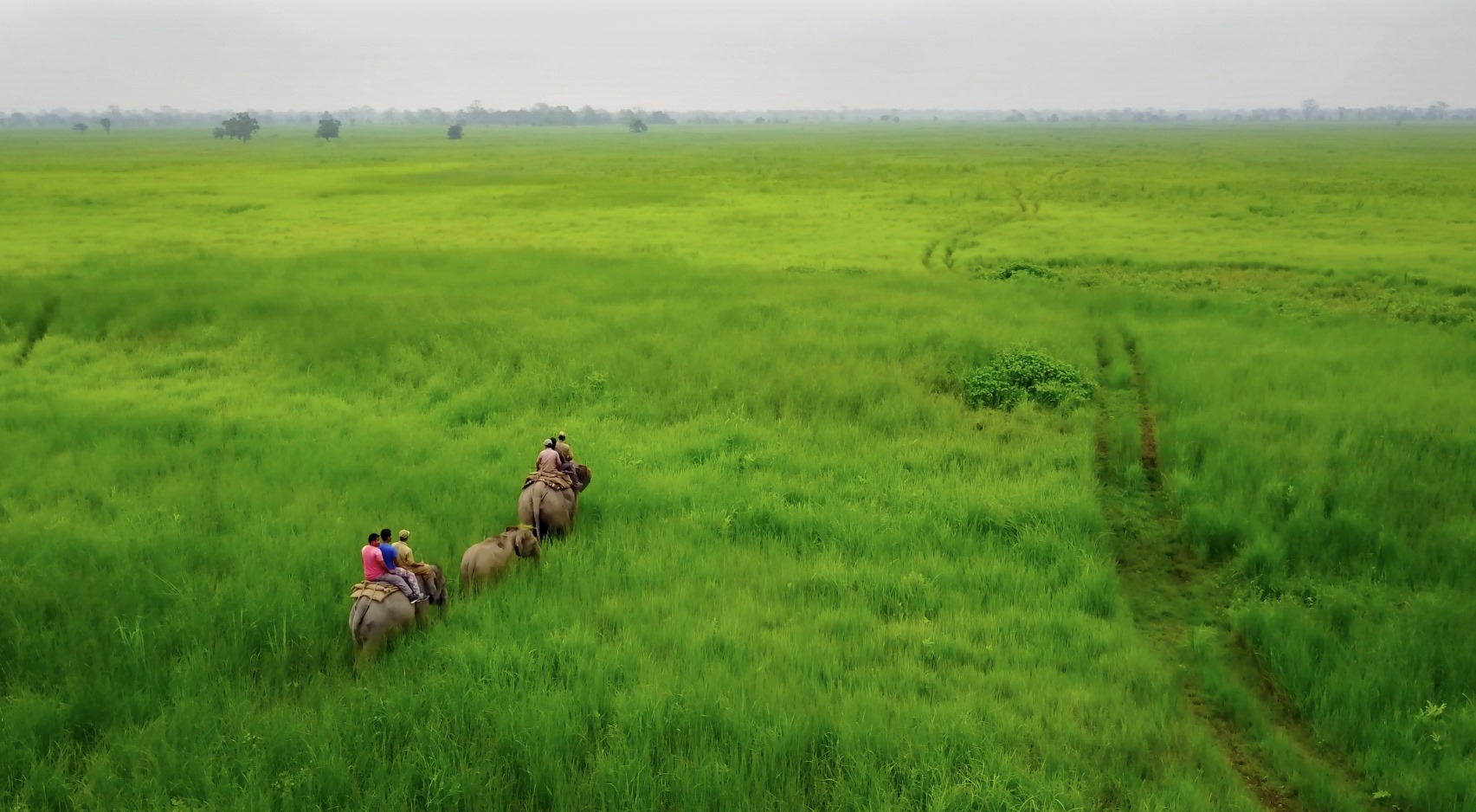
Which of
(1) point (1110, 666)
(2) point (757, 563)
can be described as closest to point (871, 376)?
(2) point (757, 563)

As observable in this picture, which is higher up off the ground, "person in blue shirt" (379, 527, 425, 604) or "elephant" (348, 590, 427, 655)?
"person in blue shirt" (379, 527, 425, 604)

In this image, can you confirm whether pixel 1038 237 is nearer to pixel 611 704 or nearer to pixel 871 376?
pixel 871 376

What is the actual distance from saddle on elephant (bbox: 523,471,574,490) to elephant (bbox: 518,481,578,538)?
0.03 meters

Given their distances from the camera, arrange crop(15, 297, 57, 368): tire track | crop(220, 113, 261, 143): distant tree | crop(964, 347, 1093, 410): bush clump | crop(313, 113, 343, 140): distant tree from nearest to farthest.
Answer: crop(964, 347, 1093, 410): bush clump → crop(15, 297, 57, 368): tire track → crop(313, 113, 343, 140): distant tree → crop(220, 113, 261, 143): distant tree

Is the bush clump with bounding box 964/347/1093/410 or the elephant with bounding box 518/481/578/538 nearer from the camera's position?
the elephant with bounding box 518/481/578/538

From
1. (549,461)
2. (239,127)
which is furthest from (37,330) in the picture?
(239,127)

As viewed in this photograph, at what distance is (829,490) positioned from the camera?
8.50 meters

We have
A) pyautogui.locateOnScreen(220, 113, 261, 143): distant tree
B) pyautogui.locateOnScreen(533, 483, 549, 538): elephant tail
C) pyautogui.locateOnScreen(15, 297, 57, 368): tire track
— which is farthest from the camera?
pyautogui.locateOnScreen(220, 113, 261, 143): distant tree

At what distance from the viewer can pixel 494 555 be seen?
21.2ft

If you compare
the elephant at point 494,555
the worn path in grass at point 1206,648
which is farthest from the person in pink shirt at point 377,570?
the worn path in grass at point 1206,648

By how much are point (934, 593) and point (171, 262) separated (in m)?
19.4

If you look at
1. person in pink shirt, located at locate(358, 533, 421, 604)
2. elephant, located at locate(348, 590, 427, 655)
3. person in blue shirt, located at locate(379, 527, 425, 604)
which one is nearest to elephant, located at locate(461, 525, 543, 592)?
person in blue shirt, located at locate(379, 527, 425, 604)

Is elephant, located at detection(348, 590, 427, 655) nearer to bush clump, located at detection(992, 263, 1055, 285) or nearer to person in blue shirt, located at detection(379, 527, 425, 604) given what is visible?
person in blue shirt, located at detection(379, 527, 425, 604)

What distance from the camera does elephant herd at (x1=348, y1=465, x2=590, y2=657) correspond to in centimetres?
549
